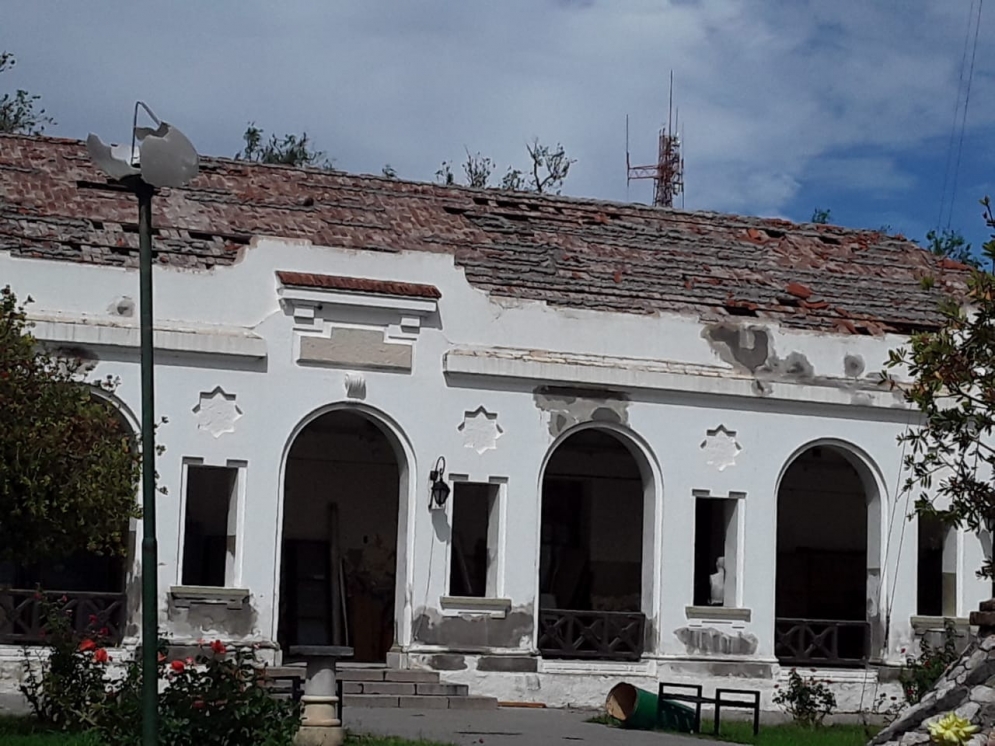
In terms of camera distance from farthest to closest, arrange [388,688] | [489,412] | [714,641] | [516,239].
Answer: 1. [516,239]
2. [714,641]
3. [489,412]
4. [388,688]

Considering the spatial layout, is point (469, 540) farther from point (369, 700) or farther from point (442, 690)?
point (369, 700)

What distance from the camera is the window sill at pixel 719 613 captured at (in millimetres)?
23875

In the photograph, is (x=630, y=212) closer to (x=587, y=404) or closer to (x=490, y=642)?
(x=587, y=404)

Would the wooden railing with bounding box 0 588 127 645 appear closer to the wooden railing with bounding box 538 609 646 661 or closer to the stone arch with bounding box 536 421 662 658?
the wooden railing with bounding box 538 609 646 661

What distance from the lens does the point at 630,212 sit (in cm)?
2688

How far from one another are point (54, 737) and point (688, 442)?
1117cm

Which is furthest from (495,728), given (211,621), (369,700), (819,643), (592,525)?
(592,525)

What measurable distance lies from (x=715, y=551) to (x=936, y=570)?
4.45 meters

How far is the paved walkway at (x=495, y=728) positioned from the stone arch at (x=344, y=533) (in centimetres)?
498

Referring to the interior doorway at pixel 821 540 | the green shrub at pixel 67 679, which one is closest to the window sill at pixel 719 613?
the interior doorway at pixel 821 540

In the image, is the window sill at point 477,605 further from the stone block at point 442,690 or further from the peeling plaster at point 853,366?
the peeling plaster at point 853,366

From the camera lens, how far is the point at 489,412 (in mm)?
23250

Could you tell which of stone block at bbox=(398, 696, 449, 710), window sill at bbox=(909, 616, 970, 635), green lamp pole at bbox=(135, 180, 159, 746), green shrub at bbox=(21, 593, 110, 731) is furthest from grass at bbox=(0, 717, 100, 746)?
window sill at bbox=(909, 616, 970, 635)

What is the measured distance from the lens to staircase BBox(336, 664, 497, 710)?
69.2 ft
